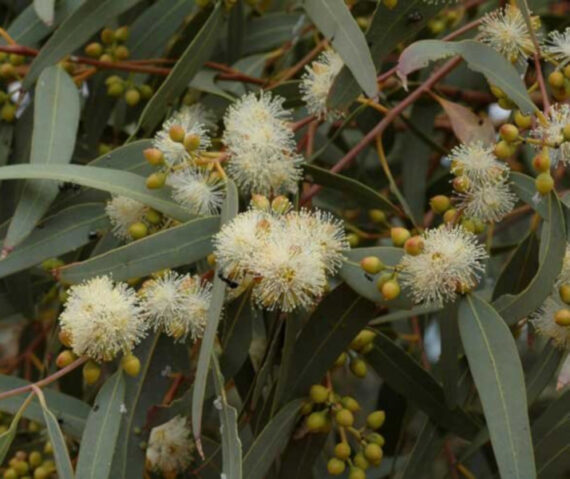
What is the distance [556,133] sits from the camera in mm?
1471

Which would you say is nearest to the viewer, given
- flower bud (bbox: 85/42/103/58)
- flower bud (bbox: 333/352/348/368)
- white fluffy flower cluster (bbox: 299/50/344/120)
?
flower bud (bbox: 333/352/348/368)

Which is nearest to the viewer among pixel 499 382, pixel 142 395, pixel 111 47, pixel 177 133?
pixel 499 382

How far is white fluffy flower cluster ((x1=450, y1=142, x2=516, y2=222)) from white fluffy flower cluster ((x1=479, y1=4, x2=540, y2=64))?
18 centimetres

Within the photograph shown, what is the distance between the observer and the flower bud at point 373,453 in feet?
5.26

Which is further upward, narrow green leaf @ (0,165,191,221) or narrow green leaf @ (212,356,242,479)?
narrow green leaf @ (0,165,191,221)

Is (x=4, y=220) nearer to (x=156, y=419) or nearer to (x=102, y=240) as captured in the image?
(x=102, y=240)

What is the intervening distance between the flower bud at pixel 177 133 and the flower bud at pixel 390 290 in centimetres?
35

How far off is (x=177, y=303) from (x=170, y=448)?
31 cm

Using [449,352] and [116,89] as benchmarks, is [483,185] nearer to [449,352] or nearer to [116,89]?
[449,352]

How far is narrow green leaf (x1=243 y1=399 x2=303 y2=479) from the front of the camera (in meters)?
1.56

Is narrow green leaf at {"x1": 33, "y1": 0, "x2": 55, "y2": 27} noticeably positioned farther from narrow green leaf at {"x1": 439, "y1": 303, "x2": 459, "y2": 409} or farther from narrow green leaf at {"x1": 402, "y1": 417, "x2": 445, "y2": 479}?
narrow green leaf at {"x1": 402, "y1": 417, "x2": 445, "y2": 479}

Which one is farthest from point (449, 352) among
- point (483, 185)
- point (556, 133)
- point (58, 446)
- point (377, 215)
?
point (58, 446)

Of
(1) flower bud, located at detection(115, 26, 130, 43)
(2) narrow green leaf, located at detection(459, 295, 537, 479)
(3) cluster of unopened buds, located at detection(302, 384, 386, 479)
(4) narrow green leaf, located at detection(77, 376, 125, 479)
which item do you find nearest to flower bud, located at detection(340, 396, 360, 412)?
(3) cluster of unopened buds, located at detection(302, 384, 386, 479)

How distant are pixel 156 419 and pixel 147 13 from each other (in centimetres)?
78
